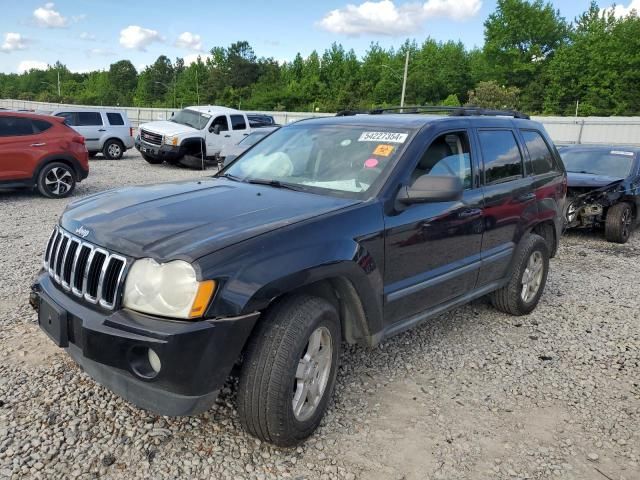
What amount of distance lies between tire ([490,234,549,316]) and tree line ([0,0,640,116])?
38.0m

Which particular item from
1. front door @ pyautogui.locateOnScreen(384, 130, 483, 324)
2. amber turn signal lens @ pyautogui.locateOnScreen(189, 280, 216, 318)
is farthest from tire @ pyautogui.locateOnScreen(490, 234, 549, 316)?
amber turn signal lens @ pyautogui.locateOnScreen(189, 280, 216, 318)

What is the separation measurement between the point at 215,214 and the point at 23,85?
136 meters

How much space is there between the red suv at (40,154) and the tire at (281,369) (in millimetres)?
8771

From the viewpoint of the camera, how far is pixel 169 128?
16.3m

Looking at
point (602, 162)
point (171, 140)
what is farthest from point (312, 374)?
point (171, 140)

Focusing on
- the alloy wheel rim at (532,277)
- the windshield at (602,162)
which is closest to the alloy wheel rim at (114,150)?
the windshield at (602,162)

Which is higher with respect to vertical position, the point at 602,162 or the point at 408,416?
the point at 602,162

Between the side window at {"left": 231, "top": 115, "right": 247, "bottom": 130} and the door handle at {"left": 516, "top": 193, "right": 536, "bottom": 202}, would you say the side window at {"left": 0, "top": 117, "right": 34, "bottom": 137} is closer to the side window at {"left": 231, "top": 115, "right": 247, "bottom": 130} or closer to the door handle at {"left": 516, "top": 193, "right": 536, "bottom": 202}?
the side window at {"left": 231, "top": 115, "right": 247, "bottom": 130}

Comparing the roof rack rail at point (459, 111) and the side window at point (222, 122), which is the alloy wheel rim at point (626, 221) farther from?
the side window at point (222, 122)

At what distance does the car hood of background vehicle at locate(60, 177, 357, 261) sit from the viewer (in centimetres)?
250

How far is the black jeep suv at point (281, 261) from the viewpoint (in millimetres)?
2387

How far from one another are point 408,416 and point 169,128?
584 inches

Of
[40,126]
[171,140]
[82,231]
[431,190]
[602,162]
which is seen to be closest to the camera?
[82,231]

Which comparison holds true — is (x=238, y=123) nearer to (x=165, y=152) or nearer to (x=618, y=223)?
(x=165, y=152)
